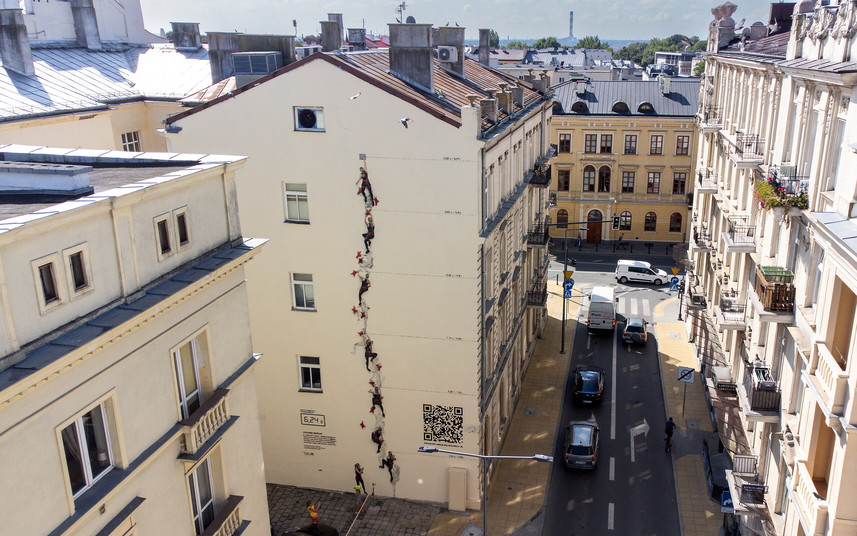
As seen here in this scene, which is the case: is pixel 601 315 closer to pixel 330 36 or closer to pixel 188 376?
pixel 330 36

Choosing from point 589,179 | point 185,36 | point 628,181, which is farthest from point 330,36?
point 628,181

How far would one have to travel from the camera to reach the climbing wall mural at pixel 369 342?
90.8 ft

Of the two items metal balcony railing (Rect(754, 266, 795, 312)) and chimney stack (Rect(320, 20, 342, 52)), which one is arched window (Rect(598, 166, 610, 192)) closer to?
chimney stack (Rect(320, 20, 342, 52))

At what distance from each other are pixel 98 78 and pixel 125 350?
91.2ft

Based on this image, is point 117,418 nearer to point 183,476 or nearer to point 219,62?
point 183,476

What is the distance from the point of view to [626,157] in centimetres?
6562

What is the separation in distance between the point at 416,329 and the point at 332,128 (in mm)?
8667

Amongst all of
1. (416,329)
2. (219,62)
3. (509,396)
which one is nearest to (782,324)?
(416,329)

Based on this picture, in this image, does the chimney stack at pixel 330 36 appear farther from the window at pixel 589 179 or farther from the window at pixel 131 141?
the window at pixel 589 179

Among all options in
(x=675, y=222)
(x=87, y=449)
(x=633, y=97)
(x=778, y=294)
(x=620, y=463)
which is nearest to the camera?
(x=87, y=449)

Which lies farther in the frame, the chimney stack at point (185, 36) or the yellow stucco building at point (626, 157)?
the yellow stucco building at point (626, 157)

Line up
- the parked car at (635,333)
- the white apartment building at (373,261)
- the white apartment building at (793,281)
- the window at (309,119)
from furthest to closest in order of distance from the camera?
1. the parked car at (635,333)
2. the window at (309,119)
3. the white apartment building at (373,261)
4. the white apartment building at (793,281)

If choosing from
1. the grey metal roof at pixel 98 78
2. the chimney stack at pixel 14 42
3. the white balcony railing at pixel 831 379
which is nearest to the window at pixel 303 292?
the grey metal roof at pixel 98 78

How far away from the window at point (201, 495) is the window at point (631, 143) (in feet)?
184
